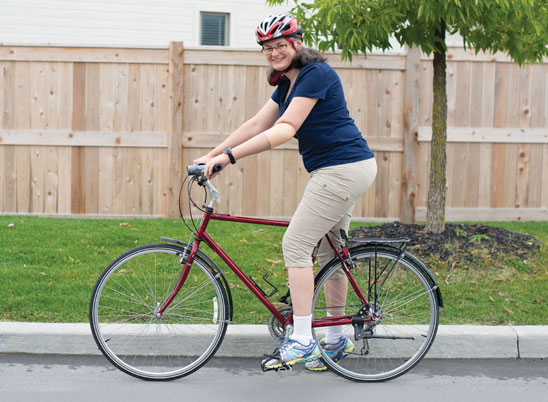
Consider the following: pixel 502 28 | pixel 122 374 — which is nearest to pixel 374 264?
pixel 122 374

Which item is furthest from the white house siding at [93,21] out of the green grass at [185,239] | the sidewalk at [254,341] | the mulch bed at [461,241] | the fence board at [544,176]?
the sidewalk at [254,341]

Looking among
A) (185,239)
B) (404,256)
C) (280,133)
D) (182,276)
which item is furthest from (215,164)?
(185,239)

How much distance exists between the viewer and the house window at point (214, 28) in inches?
510

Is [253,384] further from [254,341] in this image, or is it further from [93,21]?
[93,21]

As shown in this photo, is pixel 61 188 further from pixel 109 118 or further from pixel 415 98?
pixel 415 98

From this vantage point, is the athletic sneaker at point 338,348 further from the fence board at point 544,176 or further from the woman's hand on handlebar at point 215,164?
the fence board at point 544,176

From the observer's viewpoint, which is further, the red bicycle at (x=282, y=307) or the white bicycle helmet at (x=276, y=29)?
the red bicycle at (x=282, y=307)

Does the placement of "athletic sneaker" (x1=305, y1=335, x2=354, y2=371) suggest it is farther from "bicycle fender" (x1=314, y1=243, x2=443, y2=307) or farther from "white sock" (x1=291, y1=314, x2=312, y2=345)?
"bicycle fender" (x1=314, y1=243, x2=443, y2=307)

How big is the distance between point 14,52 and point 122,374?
6.12m

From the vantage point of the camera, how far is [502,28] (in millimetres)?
6688

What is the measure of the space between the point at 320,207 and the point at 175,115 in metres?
5.42

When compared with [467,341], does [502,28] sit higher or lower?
higher

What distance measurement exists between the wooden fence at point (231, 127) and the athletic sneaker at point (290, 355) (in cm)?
520

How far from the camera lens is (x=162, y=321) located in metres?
4.30
